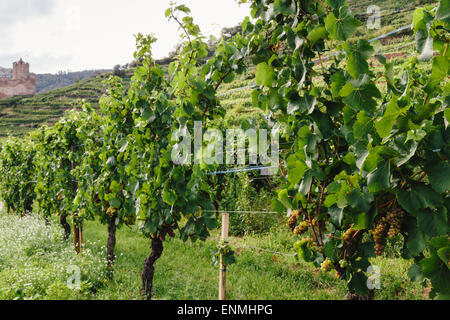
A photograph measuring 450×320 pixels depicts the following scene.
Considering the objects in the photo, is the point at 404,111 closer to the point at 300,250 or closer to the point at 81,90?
the point at 300,250

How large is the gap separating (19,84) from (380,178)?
3376 inches

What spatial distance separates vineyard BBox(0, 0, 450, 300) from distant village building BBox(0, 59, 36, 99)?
3062 inches

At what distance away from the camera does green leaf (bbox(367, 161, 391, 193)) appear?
3.85 feet

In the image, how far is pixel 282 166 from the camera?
6.94 ft

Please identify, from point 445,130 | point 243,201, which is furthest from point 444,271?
point 243,201

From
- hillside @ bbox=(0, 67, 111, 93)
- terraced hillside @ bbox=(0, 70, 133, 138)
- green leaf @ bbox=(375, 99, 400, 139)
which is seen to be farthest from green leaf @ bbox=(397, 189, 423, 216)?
hillside @ bbox=(0, 67, 111, 93)

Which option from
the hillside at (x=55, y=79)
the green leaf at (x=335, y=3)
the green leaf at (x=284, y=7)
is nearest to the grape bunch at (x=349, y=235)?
the green leaf at (x=335, y=3)

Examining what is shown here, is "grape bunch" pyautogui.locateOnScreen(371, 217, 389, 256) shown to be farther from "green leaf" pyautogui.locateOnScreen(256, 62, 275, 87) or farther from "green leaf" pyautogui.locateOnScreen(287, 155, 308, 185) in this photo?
"green leaf" pyautogui.locateOnScreen(256, 62, 275, 87)

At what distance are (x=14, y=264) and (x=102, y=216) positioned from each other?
1.41 metres

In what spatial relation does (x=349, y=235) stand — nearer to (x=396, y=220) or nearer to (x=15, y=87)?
(x=396, y=220)

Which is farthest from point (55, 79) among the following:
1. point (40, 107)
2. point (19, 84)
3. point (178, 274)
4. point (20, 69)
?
point (178, 274)

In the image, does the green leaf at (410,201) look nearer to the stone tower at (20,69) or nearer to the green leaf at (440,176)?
the green leaf at (440,176)

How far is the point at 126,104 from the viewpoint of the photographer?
3.65m
